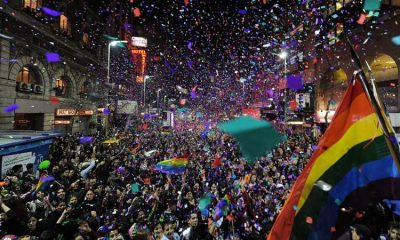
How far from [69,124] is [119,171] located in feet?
73.1

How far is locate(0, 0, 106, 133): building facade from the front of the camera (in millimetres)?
20078

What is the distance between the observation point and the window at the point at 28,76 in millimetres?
22953

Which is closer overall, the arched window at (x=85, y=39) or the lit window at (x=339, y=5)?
the lit window at (x=339, y=5)

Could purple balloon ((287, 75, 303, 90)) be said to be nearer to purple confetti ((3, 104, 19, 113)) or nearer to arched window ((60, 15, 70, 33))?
arched window ((60, 15, 70, 33))

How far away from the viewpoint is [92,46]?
1510 inches

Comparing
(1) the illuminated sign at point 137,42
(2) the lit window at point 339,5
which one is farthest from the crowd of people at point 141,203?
(1) the illuminated sign at point 137,42

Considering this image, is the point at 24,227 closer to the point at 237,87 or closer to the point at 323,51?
the point at 323,51

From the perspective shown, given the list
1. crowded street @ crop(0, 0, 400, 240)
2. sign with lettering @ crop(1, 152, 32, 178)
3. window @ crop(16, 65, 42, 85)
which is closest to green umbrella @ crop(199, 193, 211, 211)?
crowded street @ crop(0, 0, 400, 240)

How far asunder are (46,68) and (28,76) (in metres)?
2.10

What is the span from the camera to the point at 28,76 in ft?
79.6

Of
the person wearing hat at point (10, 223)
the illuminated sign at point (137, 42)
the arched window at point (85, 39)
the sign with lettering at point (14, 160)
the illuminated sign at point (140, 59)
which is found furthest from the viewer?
the illuminated sign at point (137, 42)

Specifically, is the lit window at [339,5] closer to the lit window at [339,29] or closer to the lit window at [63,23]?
the lit window at [339,29]

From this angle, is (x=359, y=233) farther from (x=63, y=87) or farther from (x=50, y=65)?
(x=63, y=87)

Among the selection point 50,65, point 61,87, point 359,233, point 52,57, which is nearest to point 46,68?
point 50,65
